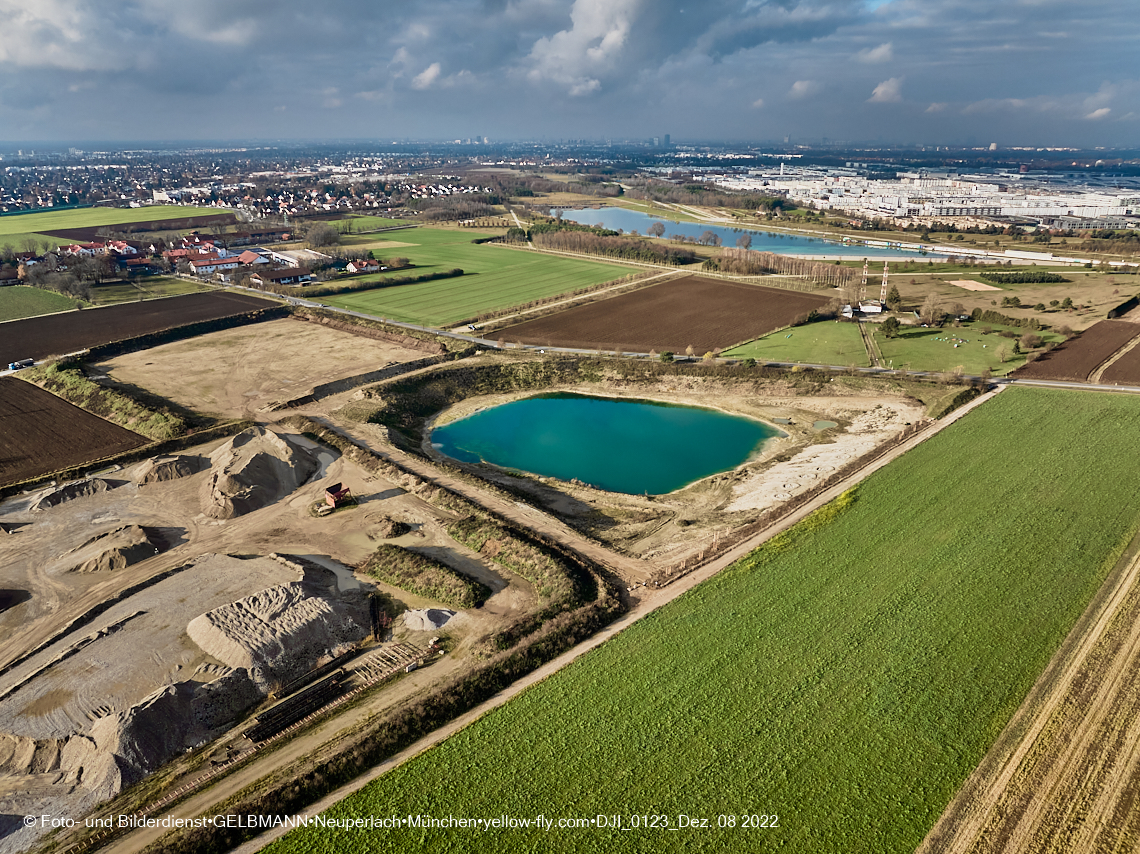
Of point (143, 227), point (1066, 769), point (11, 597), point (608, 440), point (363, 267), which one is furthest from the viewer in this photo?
point (143, 227)

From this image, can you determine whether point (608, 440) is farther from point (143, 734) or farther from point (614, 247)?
point (614, 247)

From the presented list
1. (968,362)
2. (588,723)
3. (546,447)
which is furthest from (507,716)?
(968,362)

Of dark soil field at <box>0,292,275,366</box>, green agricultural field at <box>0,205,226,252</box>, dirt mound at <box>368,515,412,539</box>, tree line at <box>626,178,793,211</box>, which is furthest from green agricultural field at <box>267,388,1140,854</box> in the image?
tree line at <box>626,178,793,211</box>

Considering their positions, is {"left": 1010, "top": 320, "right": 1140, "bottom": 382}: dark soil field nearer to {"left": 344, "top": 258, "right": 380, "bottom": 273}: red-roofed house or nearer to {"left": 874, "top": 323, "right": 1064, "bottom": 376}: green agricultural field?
{"left": 874, "top": 323, "right": 1064, "bottom": 376}: green agricultural field

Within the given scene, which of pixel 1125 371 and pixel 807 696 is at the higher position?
pixel 1125 371

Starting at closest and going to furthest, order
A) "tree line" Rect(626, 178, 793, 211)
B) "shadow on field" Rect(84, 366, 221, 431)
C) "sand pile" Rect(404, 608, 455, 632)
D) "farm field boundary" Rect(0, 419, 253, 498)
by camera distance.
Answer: "sand pile" Rect(404, 608, 455, 632) → "farm field boundary" Rect(0, 419, 253, 498) → "shadow on field" Rect(84, 366, 221, 431) → "tree line" Rect(626, 178, 793, 211)

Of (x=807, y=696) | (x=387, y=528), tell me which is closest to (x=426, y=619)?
(x=387, y=528)

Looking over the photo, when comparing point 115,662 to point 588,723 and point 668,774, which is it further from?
point 668,774
